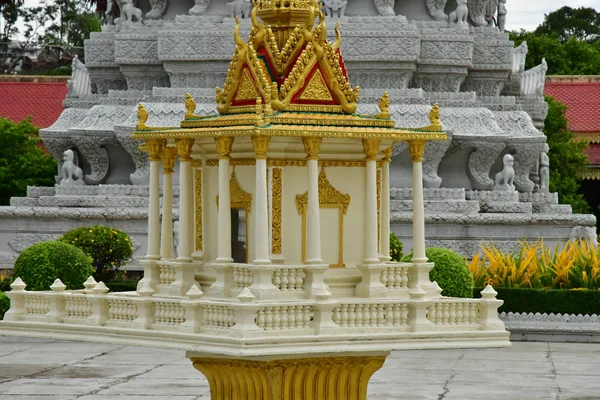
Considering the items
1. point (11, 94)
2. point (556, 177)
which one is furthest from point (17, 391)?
point (11, 94)

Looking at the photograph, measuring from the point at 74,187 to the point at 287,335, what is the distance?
56.7 ft

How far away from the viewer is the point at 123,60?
101 feet

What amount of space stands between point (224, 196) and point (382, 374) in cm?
750

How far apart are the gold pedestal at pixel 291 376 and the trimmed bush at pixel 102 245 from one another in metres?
11.1

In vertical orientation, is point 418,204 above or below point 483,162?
below

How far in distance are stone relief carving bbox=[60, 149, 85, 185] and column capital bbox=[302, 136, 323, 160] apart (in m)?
16.8

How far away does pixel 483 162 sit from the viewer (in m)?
30.0

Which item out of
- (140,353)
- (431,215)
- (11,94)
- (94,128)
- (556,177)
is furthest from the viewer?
(11,94)

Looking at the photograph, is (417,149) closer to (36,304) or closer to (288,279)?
(288,279)

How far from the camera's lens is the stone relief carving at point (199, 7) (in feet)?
101

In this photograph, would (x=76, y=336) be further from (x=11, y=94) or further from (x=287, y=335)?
(x=11, y=94)

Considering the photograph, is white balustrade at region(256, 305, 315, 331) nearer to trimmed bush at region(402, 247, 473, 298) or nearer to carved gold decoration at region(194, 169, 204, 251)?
carved gold decoration at region(194, 169, 204, 251)

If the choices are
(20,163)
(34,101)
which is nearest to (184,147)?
(20,163)

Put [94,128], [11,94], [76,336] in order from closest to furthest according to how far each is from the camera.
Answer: [76,336], [94,128], [11,94]
